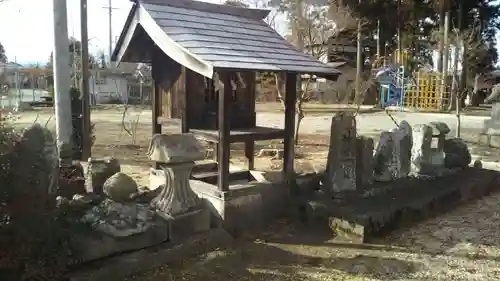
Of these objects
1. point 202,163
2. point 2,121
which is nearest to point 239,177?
point 202,163

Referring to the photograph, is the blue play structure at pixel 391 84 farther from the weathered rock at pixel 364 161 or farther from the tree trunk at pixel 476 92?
the weathered rock at pixel 364 161

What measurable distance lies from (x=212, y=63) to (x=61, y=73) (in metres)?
3.84

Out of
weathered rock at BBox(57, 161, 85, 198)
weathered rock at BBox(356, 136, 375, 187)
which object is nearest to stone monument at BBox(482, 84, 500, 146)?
weathered rock at BBox(356, 136, 375, 187)

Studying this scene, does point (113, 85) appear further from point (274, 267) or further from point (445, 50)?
point (274, 267)

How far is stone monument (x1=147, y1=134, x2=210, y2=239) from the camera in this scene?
4723mm

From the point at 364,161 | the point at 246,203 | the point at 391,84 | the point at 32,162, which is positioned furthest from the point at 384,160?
the point at 391,84

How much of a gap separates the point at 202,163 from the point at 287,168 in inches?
55.5

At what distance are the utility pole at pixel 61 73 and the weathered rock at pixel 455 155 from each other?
22.2ft

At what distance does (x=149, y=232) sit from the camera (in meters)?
4.55

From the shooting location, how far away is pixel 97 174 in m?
5.41

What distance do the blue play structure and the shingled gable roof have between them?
2106 cm

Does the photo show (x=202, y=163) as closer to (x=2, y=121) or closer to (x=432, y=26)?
(x=2, y=121)

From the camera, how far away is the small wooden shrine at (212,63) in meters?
5.21

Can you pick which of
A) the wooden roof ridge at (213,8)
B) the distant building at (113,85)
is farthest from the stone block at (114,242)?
the distant building at (113,85)
